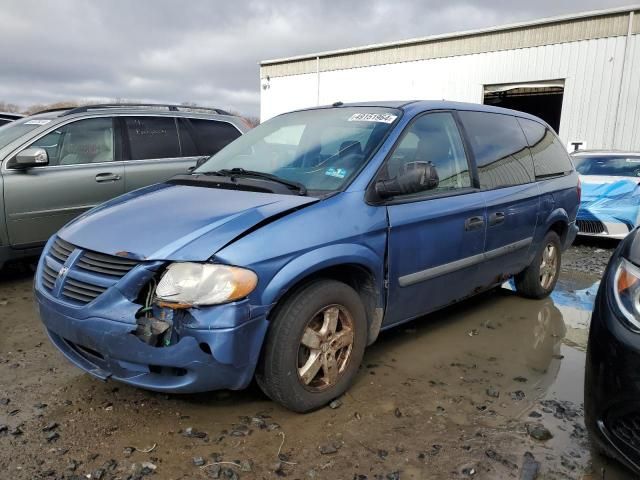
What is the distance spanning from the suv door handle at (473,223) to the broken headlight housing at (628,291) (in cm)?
138

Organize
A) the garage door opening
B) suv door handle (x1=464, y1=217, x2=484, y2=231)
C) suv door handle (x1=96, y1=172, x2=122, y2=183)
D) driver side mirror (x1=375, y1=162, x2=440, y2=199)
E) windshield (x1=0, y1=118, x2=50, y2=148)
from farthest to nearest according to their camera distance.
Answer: the garage door opening, suv door handle (x1=96, y1=172, x2=122, y2=183), windshield (x1=0, y1=118, x2=50, y2=148), suv door handle (x1=464, y1=217, x2=484, y2=231), driver side mirror (x1=375, y1=162, x2=440, y2=199)

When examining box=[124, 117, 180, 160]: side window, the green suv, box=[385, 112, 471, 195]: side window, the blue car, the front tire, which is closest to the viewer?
the front tire

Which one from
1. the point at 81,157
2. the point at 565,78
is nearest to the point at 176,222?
the point at 81,157

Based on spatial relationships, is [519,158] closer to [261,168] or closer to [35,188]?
[261,168]

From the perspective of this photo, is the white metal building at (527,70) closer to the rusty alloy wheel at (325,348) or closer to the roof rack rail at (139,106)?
the roof rack rail at (139,106)

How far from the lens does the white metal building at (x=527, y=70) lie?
14102mm

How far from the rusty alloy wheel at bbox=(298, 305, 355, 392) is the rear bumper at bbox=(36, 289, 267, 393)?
1.05 ft

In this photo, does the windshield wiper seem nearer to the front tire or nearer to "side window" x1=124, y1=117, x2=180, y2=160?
the front tire

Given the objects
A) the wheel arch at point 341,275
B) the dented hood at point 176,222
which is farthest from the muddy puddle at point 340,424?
the dented hood at point 176,222

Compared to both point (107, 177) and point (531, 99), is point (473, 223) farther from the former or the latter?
point (531, 99)

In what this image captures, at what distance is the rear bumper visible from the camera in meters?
2.31

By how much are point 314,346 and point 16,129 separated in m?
4.43

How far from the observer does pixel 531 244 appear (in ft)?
14.7

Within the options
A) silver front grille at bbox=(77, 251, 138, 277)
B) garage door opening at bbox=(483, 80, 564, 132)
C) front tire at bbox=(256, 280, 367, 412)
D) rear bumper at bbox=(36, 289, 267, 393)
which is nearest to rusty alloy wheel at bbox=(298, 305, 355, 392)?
front tire at bbox=(256, 280, 367, 412)
